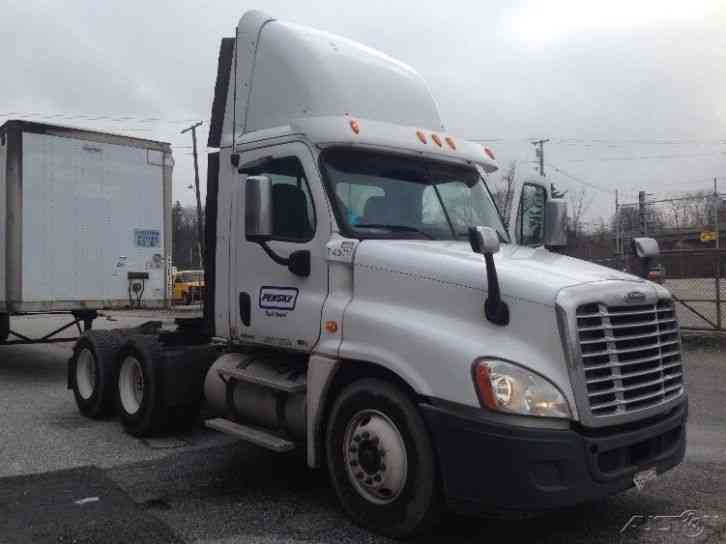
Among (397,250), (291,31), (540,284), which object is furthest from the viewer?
(291,31)

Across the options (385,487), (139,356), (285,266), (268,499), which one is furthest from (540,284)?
(139,356)

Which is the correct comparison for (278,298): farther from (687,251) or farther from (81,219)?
(687,251)

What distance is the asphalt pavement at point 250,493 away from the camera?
4.42m

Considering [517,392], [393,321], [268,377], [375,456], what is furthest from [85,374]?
[517,392]

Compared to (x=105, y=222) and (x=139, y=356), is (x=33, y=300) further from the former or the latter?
(x=139, y=356)

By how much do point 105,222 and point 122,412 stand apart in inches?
169

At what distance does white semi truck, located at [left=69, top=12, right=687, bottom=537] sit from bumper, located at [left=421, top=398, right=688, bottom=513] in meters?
0.01

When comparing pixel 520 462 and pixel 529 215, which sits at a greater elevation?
pixel 529 215

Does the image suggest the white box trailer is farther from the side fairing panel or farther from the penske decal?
the side fairing panel

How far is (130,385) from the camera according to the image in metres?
7.16

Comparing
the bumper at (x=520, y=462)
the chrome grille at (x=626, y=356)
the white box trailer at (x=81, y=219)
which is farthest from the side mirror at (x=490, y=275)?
the white box trailer at (x=81, y=219)

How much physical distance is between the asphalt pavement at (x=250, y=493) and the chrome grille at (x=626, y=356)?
813 mm

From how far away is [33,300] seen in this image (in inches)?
388

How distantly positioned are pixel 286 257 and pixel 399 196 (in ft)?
3.09
